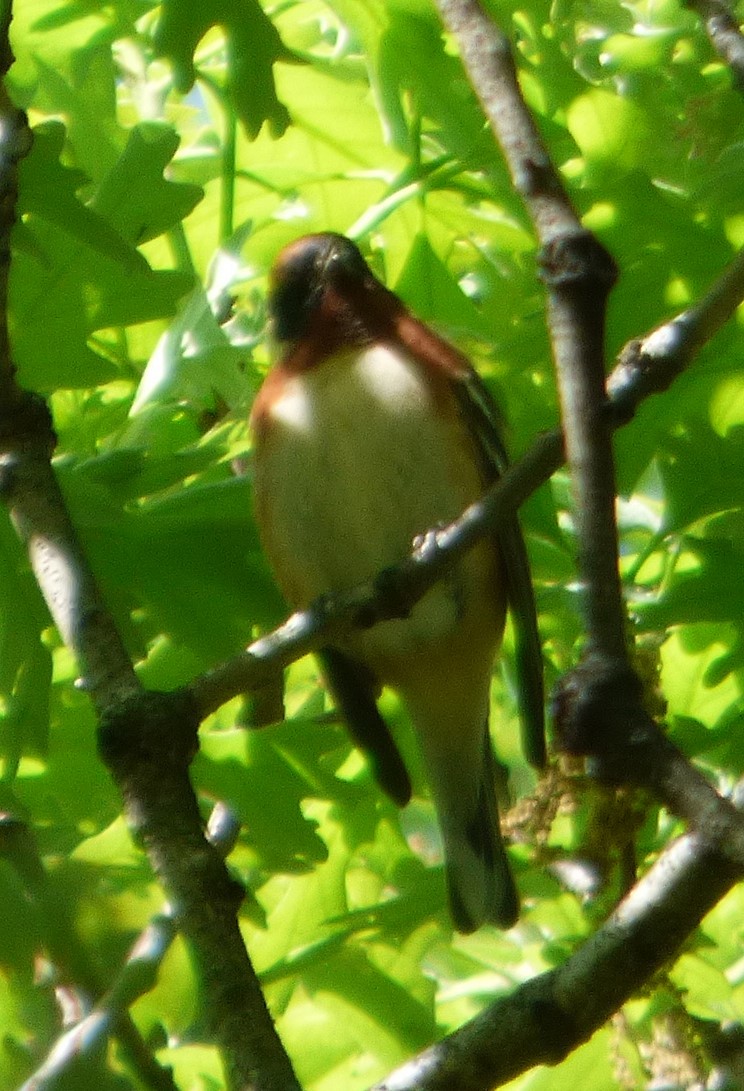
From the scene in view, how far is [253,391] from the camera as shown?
269 cm

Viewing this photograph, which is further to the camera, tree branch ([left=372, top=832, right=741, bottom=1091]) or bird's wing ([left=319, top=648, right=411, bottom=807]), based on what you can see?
bird's wing ([left=319, top=648, right=411, bottom=807])

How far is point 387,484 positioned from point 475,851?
645 mm

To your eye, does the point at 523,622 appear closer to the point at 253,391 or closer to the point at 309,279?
the point at 253,391

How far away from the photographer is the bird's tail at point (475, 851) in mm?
2521

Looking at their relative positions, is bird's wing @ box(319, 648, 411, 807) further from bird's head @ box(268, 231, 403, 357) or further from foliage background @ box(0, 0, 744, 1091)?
bird's head @ box(268, 231, 403, 357)

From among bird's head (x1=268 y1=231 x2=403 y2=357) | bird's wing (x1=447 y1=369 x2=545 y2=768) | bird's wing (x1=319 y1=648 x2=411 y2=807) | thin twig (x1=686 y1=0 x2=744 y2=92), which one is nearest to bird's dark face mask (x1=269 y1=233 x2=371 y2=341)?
bird's head (x1=268 y1=231 x2=403 y2=357)

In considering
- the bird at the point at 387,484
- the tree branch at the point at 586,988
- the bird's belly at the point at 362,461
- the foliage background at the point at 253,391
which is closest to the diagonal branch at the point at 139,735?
the tree branch at the point at 586,988

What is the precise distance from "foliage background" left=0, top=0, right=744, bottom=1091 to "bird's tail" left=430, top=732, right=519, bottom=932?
66 mm

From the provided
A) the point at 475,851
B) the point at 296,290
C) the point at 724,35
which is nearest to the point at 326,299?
the point at 296,290

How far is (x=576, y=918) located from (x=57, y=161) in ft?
5.13

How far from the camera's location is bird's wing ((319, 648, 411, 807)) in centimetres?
256

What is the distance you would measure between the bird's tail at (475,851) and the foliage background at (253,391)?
7 centimetres

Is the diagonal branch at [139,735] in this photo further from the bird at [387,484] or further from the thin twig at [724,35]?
the thin twig at [724,35]

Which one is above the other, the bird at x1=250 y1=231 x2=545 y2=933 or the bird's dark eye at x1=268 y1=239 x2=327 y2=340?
the bird's dark eye at x1=268 y1=239 x2=327 y2=340
